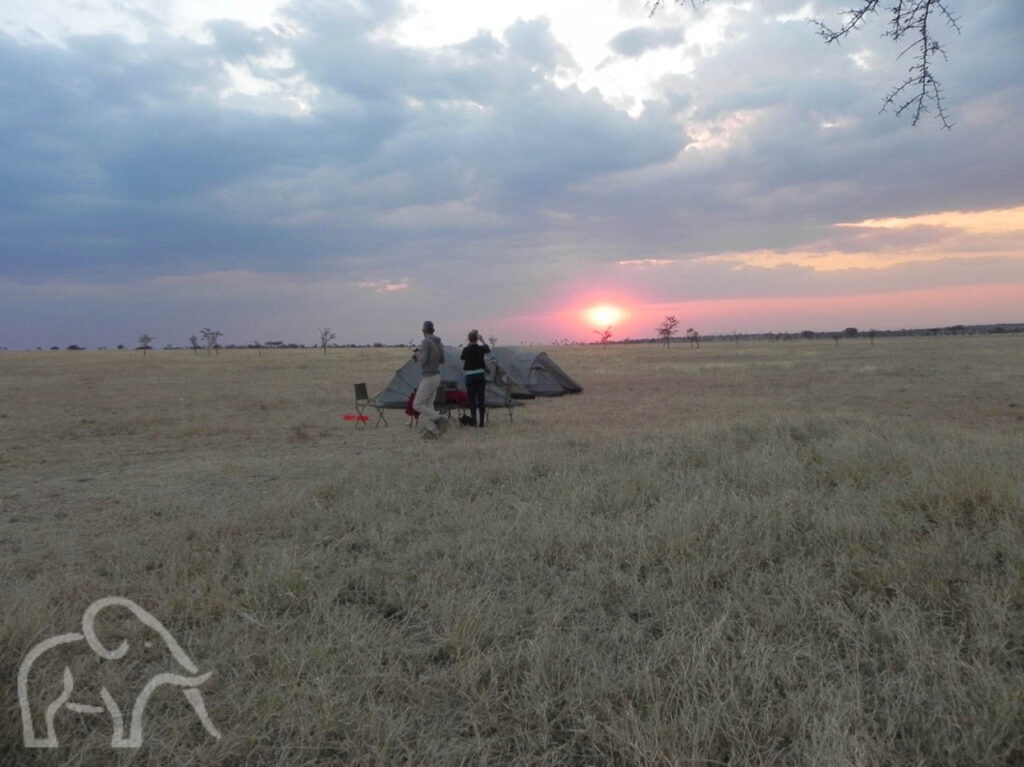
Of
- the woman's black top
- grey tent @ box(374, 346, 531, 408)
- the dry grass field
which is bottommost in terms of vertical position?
the dry grass field

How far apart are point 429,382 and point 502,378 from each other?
248 inches

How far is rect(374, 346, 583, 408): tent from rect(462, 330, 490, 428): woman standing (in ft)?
7.75

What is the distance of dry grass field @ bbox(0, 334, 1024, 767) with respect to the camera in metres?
2.49

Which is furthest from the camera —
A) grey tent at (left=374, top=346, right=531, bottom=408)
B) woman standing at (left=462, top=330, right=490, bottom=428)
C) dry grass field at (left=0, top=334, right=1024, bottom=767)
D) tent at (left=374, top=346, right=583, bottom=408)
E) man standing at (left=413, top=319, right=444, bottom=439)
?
tent at (left=374, top=346, right=583, bottom=408)

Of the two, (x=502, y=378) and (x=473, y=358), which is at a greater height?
(x=473, y=358)

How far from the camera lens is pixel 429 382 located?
11.9 m

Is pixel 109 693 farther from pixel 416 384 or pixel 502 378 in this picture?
pixel 502 378

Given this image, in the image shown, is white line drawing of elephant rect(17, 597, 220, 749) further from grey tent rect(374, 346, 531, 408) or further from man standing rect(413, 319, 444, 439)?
grey tent rect(374, 346, 531, 408)

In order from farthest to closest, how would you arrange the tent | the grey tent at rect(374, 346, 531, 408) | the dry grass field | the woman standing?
the tent, the grey tent at rect(374, 346, 531, 408), the woman standing, the dry grass field

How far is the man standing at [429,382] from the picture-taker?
460 inches

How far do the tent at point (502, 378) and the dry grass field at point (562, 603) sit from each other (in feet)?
27.9

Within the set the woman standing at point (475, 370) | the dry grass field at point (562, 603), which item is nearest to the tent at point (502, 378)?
the woman standing at point (475, 370)

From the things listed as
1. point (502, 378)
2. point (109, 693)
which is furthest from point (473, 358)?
point (109, 693)

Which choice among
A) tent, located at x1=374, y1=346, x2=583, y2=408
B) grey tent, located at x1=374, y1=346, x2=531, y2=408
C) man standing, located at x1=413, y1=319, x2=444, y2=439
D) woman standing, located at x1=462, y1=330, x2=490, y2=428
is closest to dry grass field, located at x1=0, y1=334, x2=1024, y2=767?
man standing, located at x1=413, y1=319, x2=444, y2=439
